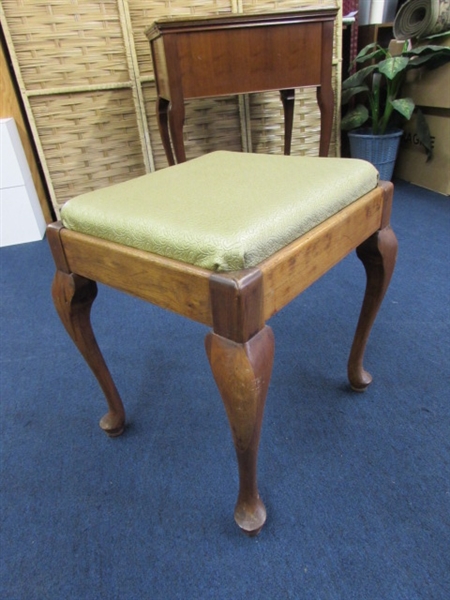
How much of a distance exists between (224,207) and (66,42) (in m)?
1.53

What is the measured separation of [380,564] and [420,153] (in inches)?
72.1

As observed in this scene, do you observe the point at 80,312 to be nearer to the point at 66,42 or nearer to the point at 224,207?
the point at 224,207

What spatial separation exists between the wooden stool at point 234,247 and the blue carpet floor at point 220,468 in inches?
3.5

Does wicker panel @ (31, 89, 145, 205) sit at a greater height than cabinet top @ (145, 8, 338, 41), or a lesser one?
lesser

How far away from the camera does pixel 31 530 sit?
66cm

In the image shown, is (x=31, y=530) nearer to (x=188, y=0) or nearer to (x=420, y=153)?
(x=188, y=0)

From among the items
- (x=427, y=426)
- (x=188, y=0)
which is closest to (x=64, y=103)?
(x=188, y=0)

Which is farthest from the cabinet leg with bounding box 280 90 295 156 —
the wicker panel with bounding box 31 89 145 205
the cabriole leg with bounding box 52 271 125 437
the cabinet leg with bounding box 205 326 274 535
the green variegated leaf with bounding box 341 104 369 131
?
the cabinet leg with bounding box 205 326 274 535

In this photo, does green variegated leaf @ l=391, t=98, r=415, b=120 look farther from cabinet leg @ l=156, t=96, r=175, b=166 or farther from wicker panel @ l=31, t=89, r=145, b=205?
wicker panel @ l=31, t=89, r=145, b=205

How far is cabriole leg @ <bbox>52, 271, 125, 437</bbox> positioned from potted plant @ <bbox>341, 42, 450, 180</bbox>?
1587mm

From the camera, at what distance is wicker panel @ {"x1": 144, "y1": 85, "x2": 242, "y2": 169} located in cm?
183

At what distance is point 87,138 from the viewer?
5.80 feet

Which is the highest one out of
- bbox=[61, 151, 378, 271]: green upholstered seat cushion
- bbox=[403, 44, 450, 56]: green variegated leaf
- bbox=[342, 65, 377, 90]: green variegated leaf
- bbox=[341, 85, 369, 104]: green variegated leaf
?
bbox=[403, 44, 450, 56]: green variegated leaf

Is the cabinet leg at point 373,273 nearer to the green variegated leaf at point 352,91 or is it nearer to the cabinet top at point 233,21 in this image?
the cabinet top at point 233,21
